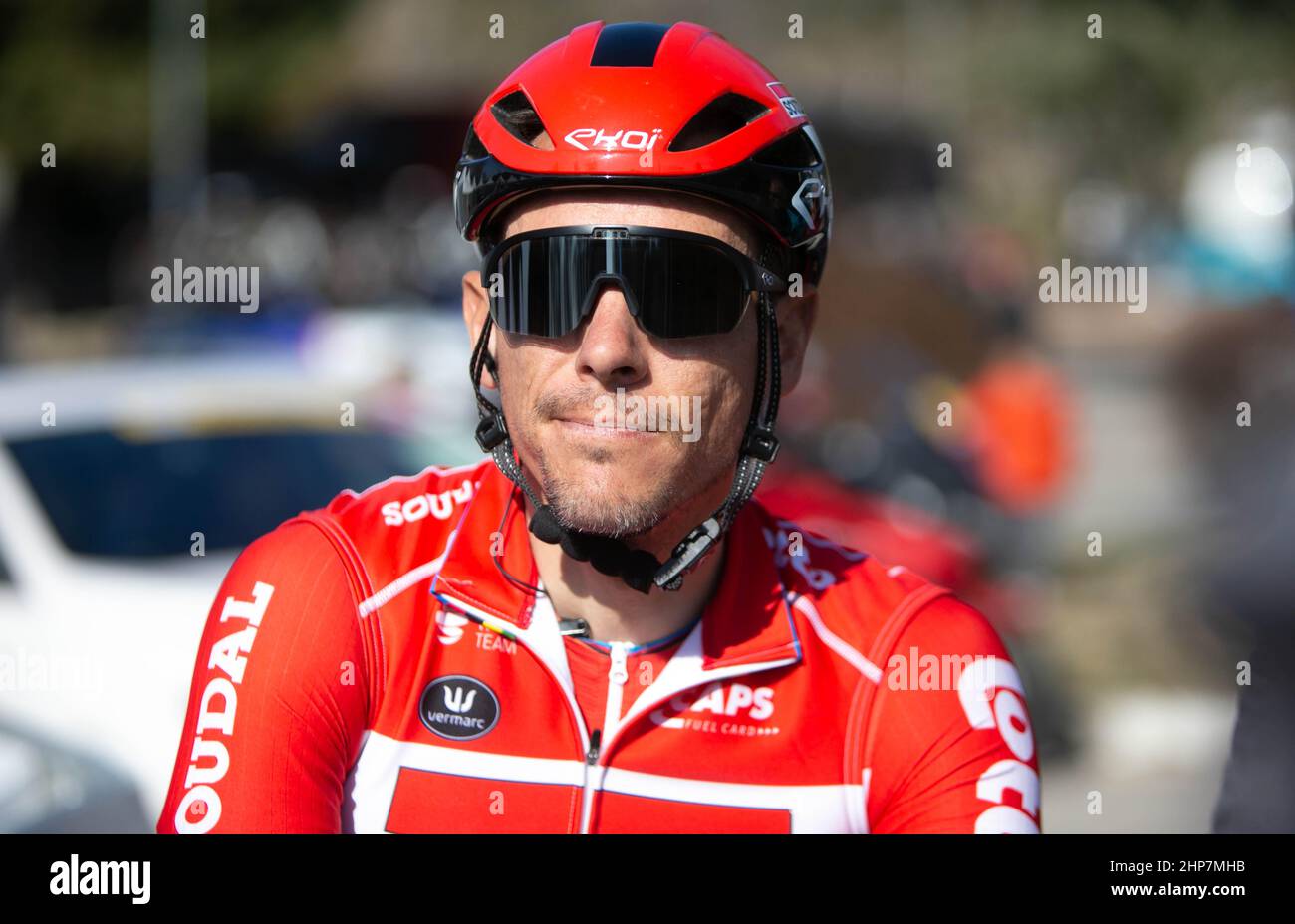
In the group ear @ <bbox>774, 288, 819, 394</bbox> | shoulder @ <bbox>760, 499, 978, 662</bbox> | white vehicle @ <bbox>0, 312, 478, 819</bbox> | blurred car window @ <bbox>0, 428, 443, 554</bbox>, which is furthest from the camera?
blurred car window @ <bbox>0, 428, 443, 554</bbox>

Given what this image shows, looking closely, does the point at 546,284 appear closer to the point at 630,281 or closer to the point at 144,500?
the point at 630,281

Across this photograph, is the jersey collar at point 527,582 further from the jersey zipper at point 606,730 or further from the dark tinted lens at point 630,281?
the dark tinted lens at point 630,281

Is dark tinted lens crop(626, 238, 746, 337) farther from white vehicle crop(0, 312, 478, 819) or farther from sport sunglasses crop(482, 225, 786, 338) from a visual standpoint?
white vehicle crop(0, 312, 478, 819)

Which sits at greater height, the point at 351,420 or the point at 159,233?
the point at 159,233

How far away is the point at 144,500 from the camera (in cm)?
509

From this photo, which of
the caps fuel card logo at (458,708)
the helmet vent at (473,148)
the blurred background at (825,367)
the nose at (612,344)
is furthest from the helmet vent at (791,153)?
the blurred background at (825,367)

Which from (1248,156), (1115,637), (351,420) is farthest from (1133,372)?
(351,420)

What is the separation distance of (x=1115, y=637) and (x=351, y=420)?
501cm

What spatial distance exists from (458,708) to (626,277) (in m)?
0.75

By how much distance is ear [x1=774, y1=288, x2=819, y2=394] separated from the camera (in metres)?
2.63

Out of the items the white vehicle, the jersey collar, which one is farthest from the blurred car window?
the jersey collar

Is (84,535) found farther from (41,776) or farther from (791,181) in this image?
(791,181)

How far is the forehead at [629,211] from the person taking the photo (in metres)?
2.37

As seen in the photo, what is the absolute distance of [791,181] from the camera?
2500 mm
